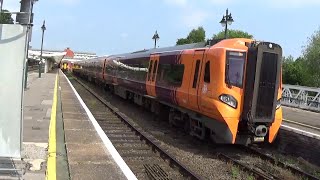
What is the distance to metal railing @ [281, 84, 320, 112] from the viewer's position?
24969 mm

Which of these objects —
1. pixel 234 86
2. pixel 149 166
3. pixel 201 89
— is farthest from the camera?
pixel 201 89

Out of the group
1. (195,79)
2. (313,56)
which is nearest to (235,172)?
(195,79)

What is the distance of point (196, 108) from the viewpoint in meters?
12.5

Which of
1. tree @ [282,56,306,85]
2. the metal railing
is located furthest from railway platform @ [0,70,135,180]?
tree @ [282,56,306,85]

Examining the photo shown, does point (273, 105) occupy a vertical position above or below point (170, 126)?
above

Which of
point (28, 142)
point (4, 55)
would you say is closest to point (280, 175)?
point (28, 142)

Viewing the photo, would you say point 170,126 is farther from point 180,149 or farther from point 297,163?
point 297,163

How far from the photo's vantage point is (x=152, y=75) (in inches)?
706

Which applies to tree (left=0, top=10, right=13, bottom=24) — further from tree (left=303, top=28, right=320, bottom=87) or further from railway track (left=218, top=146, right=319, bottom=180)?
tree (left=303, top=28, right=320, bottom=87)

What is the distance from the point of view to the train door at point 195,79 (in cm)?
1243

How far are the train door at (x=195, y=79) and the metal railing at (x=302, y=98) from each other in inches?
531

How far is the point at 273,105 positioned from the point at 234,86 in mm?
1089

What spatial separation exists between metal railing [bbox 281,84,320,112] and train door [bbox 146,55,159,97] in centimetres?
1021

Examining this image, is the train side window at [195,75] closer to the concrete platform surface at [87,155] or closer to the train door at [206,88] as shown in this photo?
the train door at [206,88]
